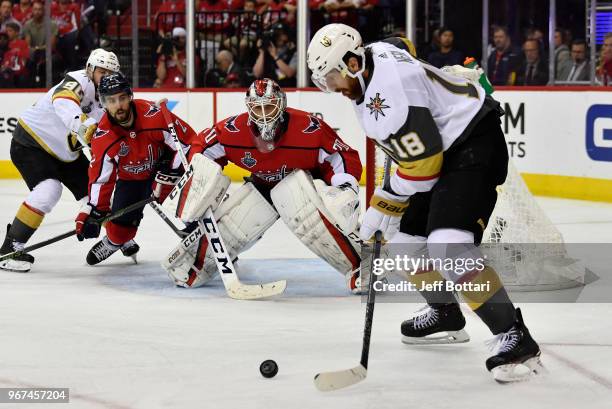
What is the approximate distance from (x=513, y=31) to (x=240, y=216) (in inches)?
164

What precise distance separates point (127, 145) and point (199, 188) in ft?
2.09

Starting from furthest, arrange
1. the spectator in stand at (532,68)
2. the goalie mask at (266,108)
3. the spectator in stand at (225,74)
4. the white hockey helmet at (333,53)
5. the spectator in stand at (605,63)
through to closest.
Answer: the spectator in stand at (225,74)
the spectator in stand at (532,68)
the spectator in stand at (605,63)
the goalie mask at (266,108)
the white hockey helmet at (333,53)

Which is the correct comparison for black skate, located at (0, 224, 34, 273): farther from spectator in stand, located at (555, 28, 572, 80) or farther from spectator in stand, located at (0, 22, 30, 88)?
spectator in stand, located at (0, 22, 30, 88)

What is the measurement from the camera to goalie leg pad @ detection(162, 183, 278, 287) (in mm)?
4539

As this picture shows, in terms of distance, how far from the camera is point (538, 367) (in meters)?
3.12

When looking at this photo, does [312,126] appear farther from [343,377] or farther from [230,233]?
[343,377]

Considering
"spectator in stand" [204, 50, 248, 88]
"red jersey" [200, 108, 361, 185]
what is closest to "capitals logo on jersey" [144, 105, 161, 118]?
"red jersey" [200, 108, 361, 185]

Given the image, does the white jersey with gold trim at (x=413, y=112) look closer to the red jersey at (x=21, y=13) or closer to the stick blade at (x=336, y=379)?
the stick blade at (x=336, y=379)

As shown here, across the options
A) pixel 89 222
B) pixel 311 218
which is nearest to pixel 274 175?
pixel 311 218

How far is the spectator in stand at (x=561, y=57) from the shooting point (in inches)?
308

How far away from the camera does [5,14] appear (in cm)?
951

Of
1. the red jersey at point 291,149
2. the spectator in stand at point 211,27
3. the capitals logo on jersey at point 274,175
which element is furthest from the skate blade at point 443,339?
the spectator in stand at point 211,27

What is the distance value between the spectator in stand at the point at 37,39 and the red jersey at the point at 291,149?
5.25m

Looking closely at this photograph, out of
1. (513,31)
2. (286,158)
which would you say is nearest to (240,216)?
(286,158)
